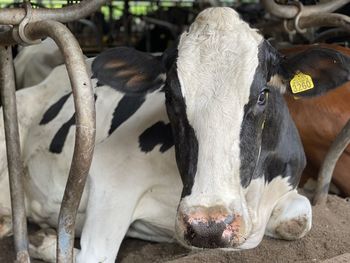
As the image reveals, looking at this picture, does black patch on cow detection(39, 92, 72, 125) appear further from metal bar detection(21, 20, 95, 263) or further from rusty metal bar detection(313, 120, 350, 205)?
metal bar detection(21, 20, 95, 263)

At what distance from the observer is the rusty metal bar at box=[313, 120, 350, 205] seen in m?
3.74

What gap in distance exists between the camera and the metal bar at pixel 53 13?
2363mm

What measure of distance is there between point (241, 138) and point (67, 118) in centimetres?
187

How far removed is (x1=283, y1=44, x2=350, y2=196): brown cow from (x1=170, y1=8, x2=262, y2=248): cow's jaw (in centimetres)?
166

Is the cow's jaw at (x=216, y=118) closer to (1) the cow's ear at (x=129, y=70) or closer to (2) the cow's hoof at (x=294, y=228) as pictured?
(1) the cow's ear at (x=129, y=70)

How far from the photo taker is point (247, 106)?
8.52 ft

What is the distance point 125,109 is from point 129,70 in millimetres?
848

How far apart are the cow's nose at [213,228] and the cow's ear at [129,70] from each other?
36.7 inches

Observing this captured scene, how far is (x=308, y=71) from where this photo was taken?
2.99 metres

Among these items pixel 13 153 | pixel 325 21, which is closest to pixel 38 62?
pixel 325 21

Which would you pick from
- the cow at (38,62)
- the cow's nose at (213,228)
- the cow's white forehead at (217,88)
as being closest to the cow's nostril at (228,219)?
the cow's nose at (213,228)

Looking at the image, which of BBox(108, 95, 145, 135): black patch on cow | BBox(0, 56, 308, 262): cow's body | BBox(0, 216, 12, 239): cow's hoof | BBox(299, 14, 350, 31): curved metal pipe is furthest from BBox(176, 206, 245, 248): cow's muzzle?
BBox(0, 216, 12, 239): cow's hoof

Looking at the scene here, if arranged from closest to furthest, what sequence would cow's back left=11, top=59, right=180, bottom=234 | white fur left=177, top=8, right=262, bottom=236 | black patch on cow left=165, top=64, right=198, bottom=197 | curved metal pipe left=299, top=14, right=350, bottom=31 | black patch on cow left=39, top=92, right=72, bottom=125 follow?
white fur left=177, top=8, right=262, bottom=236, black patch on cow left=165, top=64, right=198, bottom=197, cow's back left=11, top=59, right=180, bottom=234, curved metal pipe left=299, top=14, right=350, bottom=31, black patch on cow left=39, top=92, right=72, bottom=125

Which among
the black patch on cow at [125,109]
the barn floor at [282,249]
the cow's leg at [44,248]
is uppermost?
the black patch on cow at [125,109]
